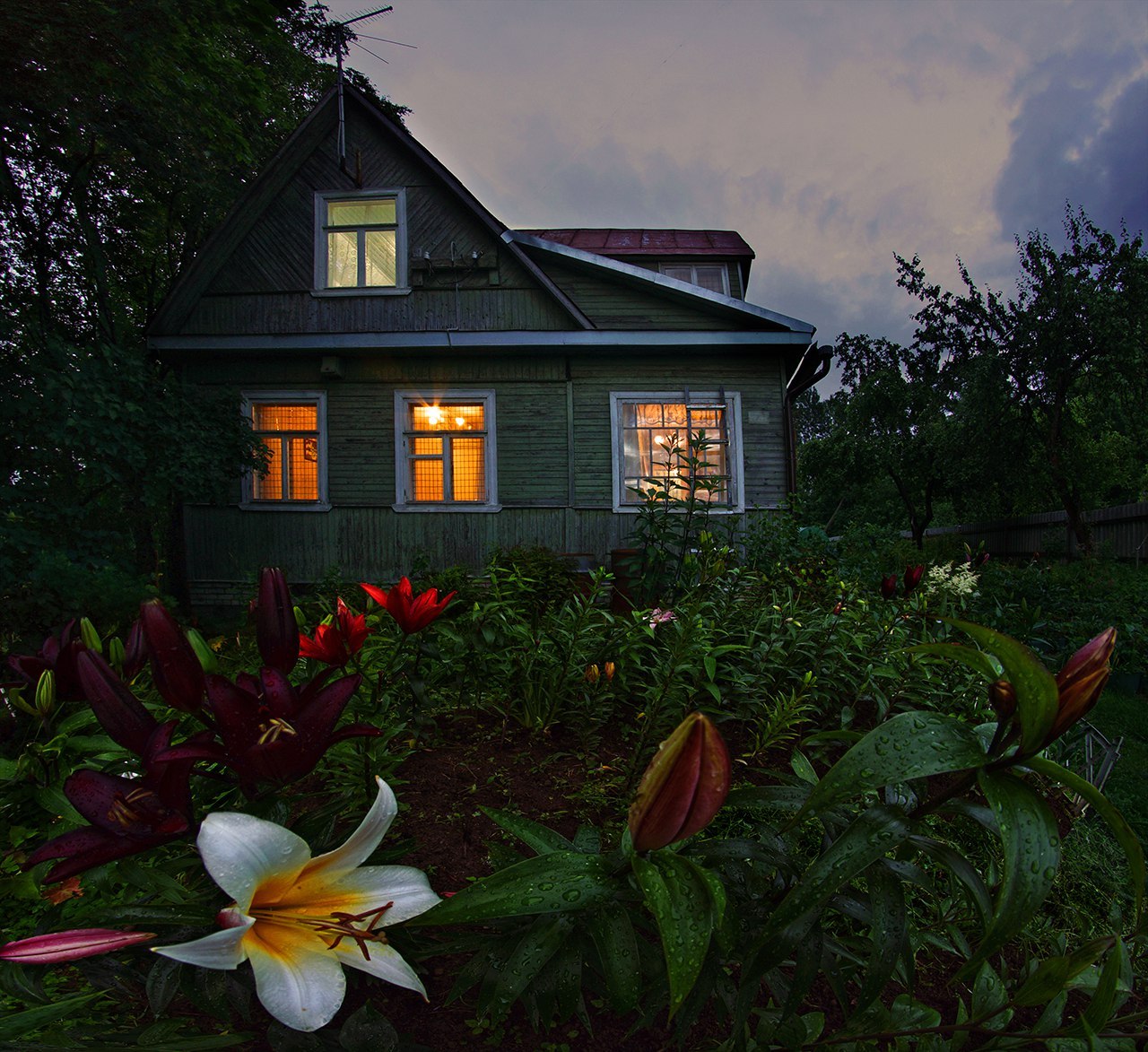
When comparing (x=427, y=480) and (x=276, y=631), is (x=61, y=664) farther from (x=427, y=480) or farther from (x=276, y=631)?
(x=427, y=480)

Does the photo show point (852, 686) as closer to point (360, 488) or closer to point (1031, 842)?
point (1031, 842)

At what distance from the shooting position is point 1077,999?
3.81 feet

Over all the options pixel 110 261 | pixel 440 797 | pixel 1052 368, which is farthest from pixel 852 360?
pixel 440 797

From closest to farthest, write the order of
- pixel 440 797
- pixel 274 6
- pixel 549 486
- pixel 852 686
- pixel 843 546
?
1. pixel 440 797
2. pixel 852 686
3. pixel 274 6
4. pixel 843 546
5. pixel 549 486

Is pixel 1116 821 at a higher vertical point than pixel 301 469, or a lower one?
lower

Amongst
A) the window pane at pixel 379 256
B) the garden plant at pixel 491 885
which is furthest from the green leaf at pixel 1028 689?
the window pane at pixel 379 256

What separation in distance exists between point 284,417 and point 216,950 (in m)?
9.92

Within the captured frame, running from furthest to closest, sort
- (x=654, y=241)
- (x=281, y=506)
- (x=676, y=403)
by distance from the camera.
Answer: (x=654, y=241), (x=676, y=403), (x=281, y=506)

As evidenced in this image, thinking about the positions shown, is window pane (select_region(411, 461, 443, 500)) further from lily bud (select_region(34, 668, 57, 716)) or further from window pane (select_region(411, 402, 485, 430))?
lily bud (select_region(34, 668, 57, 716))

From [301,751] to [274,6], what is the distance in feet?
11.6

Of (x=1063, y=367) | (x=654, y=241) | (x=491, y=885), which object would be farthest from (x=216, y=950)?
(x=1063, y=367)

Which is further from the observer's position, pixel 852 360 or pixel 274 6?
pixel 852 360

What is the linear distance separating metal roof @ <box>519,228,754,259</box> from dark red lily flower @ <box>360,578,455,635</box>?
1161cm

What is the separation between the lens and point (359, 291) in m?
9.23
